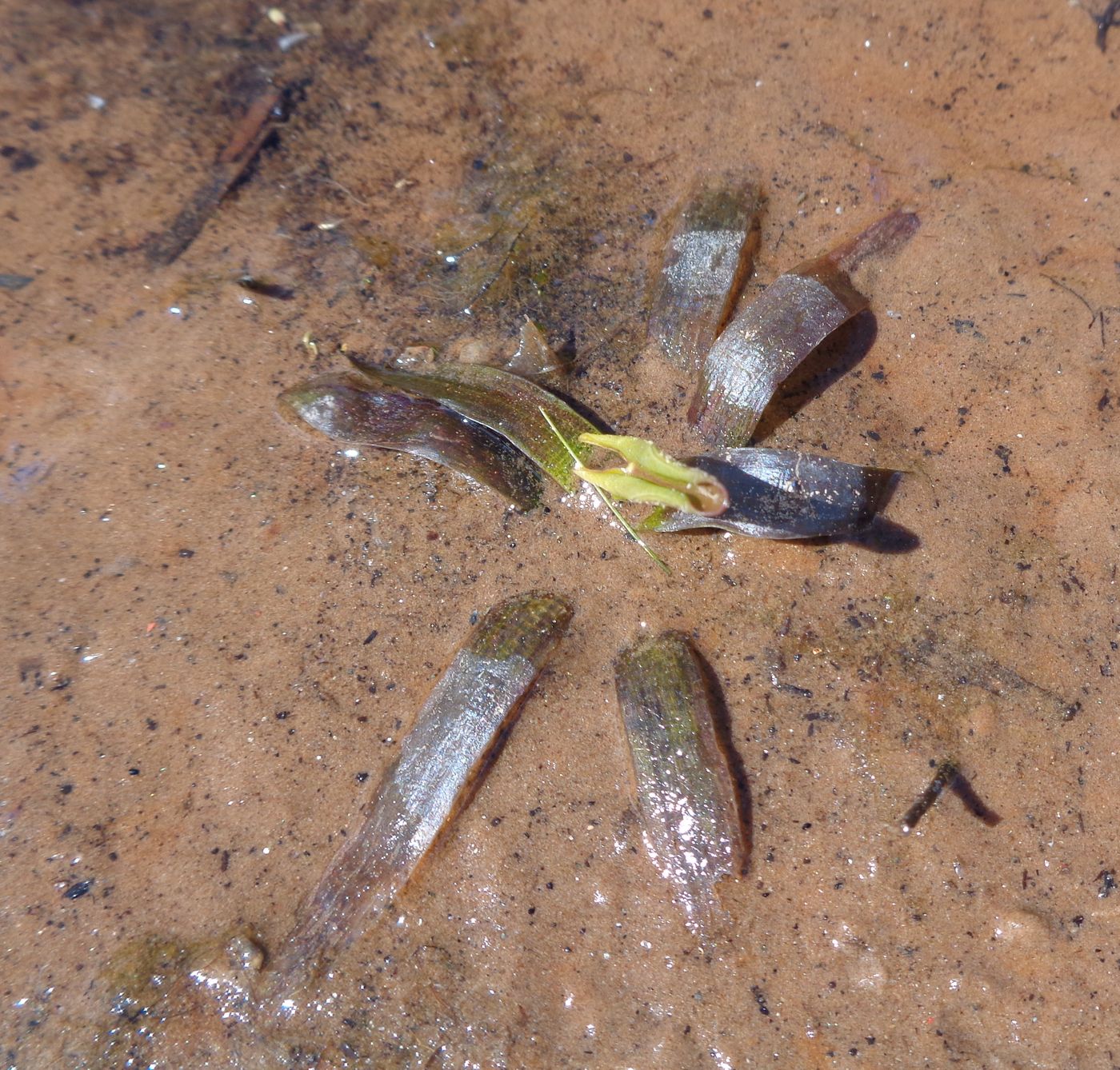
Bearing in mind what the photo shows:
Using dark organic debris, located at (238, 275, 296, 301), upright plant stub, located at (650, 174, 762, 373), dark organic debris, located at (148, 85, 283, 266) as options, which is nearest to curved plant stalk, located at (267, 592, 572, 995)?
upright plant stub, located at (650, 174, 762, 373)

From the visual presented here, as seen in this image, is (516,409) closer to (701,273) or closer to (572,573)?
(572,573)

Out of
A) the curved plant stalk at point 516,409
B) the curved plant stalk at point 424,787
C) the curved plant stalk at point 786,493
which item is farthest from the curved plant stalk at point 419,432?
the curved plant stalk at point 786,493

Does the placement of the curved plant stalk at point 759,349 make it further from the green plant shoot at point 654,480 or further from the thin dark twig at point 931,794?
the thin dark twig at point 931,794

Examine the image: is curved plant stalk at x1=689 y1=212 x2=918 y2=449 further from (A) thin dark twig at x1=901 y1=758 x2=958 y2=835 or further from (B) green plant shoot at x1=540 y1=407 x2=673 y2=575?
(A) thin dark twig at x1=901 y1=758 x2=958 y2=835

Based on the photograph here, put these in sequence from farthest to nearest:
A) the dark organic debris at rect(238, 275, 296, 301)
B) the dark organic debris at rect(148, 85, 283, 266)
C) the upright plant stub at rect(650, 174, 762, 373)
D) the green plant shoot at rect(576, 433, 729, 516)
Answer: the dark organic debris at rect(148, 85, 283, 266) → the dark organic debris at rect(238, 275, 296, 301) → the upright plant stub at rect(650, 174, 762, 373) → the green plant shoot at rect(576, 433, 729, 516)

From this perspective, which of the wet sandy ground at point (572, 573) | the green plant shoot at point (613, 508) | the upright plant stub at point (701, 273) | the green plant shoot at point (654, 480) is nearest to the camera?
the green plant shoot at point (654, 480)

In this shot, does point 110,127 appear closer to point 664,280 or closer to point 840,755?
point 664,280

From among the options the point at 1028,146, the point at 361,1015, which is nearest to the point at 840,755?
the point at 361,1015
